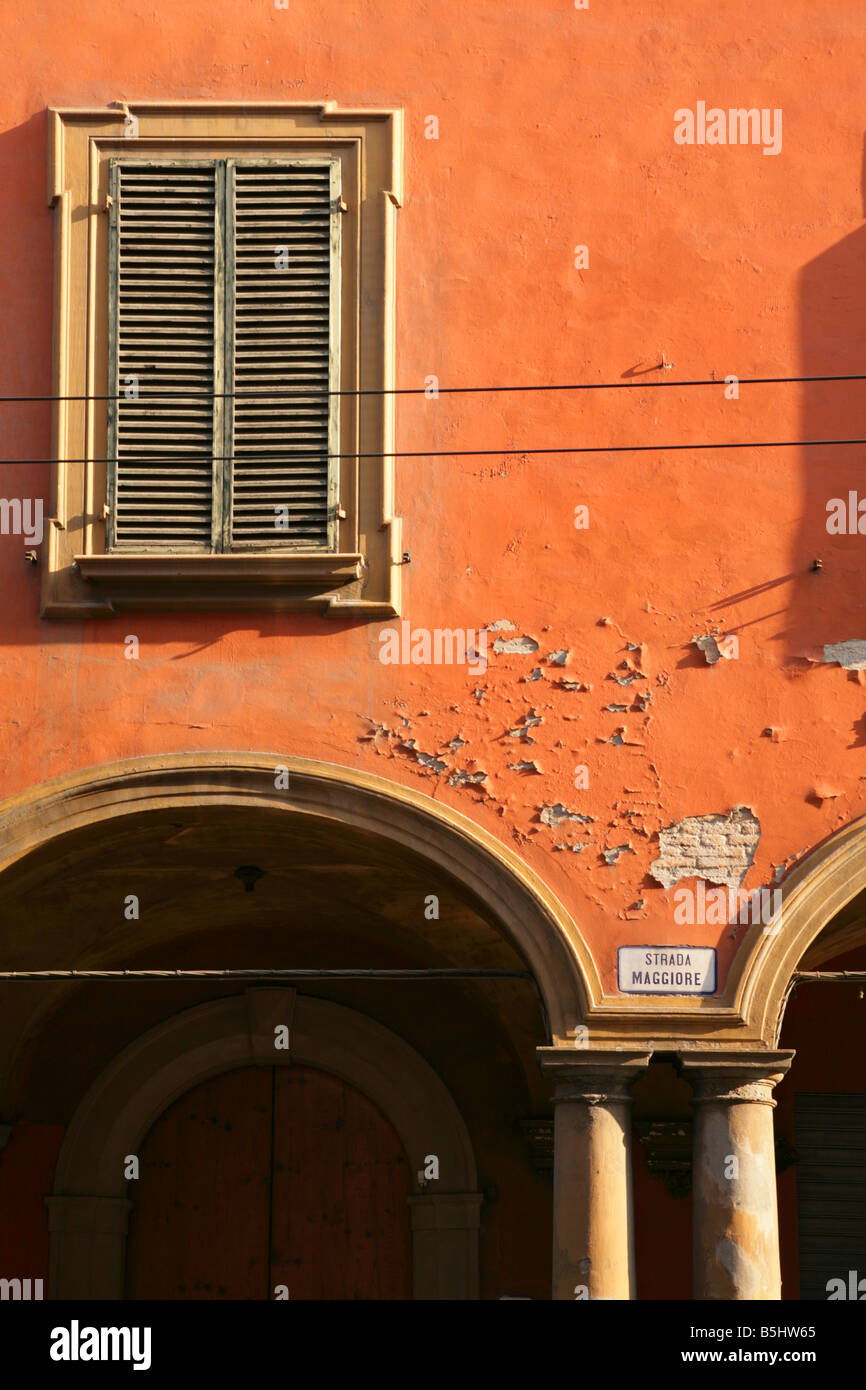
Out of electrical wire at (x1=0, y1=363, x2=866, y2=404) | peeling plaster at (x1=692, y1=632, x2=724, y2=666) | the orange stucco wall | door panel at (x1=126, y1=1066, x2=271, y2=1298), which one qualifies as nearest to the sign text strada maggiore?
the orange stucco wall

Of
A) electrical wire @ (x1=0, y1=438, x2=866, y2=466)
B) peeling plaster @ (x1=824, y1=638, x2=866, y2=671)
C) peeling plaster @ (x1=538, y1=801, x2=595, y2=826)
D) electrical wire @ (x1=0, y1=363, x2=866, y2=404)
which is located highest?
electrical wire @ (x1=0, y1=363, x2=866, y2=404)

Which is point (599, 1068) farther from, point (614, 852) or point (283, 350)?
point (283, 350)

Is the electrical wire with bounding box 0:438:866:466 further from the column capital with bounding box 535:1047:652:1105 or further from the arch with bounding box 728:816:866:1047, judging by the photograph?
the column capital with bounding box 535:1047:652:1105

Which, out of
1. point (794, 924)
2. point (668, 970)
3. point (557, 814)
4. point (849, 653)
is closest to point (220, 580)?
point (557, 814)

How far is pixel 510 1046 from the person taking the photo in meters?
12.8

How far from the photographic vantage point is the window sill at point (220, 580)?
9.58 m

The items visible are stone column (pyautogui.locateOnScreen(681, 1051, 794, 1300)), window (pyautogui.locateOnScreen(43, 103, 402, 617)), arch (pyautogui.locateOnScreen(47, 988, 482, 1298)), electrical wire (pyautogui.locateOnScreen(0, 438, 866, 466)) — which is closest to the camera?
stone column (pyautogui.locateOnScreen(681, 1051, 794, 1300))

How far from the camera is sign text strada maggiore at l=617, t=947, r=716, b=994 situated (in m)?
9.16

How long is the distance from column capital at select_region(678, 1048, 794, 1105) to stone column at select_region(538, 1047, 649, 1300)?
10.4 inches

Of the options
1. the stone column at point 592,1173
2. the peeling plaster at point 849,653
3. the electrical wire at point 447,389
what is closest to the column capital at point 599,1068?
the stone column at point 592,1173

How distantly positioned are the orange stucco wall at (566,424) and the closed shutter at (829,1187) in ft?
13.2

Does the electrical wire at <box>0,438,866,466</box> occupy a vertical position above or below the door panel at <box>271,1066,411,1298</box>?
above

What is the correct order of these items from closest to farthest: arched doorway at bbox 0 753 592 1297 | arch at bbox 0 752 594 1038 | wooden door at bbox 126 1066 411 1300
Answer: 1. arch at bbox 0 752 594 1038
2. arched doorway at bbox 0 753 592 1297
3. wooden door at bbox 126 1066 411 1300

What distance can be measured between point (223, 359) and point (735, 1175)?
15.3 feet
